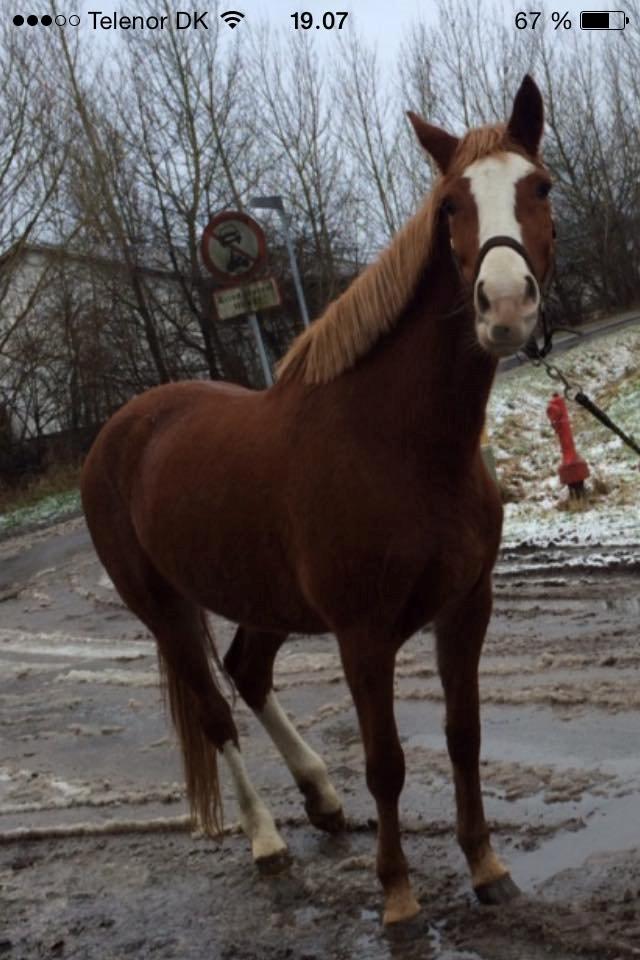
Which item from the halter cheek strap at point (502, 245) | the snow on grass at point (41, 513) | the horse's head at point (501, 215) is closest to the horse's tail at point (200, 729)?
the horse's head at point (501, 215)

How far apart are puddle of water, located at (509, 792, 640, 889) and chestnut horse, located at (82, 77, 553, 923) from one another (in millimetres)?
184

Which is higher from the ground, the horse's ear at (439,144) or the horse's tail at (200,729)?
the horse's ear at (439,144)

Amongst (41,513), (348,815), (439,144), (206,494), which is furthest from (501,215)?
(41,513)

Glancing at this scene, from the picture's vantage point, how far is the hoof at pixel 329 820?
3928 millimetres

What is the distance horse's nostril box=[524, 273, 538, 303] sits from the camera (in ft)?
8.24

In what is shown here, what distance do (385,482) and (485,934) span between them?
4.21ft

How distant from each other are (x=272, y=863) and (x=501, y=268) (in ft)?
7.54

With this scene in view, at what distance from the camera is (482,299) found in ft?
8.34

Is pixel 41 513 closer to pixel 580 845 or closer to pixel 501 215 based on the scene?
pixel 580 845

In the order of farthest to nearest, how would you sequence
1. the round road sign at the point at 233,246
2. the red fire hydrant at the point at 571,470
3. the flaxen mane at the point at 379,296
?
the red fire hydrant at the point at 571,470, the round road sign at the point at 233,246, the flaxen mane at the point at 379,296

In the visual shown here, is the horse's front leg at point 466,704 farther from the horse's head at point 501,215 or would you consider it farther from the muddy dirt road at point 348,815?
the horse's head at point 501,215

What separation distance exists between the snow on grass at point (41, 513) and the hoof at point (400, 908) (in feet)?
54.1

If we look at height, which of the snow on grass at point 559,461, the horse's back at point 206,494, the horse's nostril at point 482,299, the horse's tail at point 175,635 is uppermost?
the horse's nostril at point 482,299

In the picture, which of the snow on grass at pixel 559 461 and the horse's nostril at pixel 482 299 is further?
the snow on grass at pixel 559 461
